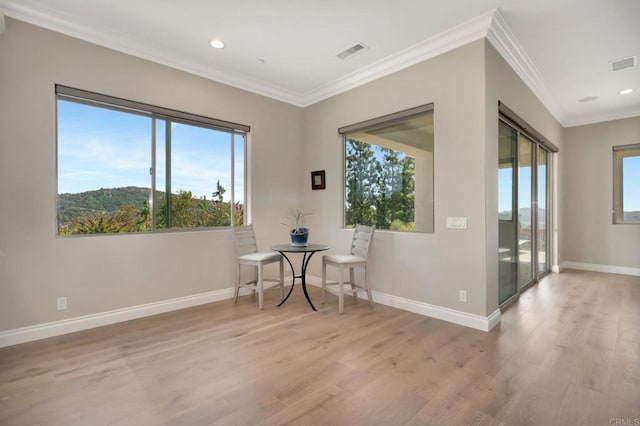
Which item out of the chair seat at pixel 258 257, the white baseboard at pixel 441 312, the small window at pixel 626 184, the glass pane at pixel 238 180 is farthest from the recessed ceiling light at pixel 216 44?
the small window at pixel 626 184

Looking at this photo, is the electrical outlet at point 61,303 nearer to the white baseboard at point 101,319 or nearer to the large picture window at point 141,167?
the white baseboard at point 101,319

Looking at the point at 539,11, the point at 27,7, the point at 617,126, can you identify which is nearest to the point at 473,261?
the point at 539,11

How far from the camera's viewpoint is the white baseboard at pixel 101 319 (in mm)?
2764

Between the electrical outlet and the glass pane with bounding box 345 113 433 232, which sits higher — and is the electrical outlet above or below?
below

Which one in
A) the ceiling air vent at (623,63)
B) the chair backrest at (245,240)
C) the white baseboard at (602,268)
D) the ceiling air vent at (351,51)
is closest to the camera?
the ceiling air vent at (351,51)

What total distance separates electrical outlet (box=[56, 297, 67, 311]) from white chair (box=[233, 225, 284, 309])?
1.68 metres

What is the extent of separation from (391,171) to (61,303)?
3778mm

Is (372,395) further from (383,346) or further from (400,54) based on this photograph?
(400,54)

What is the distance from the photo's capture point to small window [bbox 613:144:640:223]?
18.5 feet

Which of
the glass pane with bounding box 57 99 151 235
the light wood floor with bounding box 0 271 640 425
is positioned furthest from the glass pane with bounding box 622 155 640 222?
the glass pane with bounding box 57 99 151 235

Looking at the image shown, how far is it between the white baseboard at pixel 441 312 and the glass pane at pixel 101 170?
2940mm

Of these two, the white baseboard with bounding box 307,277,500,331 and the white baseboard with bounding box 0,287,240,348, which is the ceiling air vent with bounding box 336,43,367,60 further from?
the white baseboard with bounding box 0,287,240,348

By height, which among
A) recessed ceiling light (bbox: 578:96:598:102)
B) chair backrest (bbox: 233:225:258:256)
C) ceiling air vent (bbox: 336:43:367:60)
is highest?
ceiling air vent (bbox: 336:43:367:60)

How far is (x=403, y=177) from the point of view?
388cm
